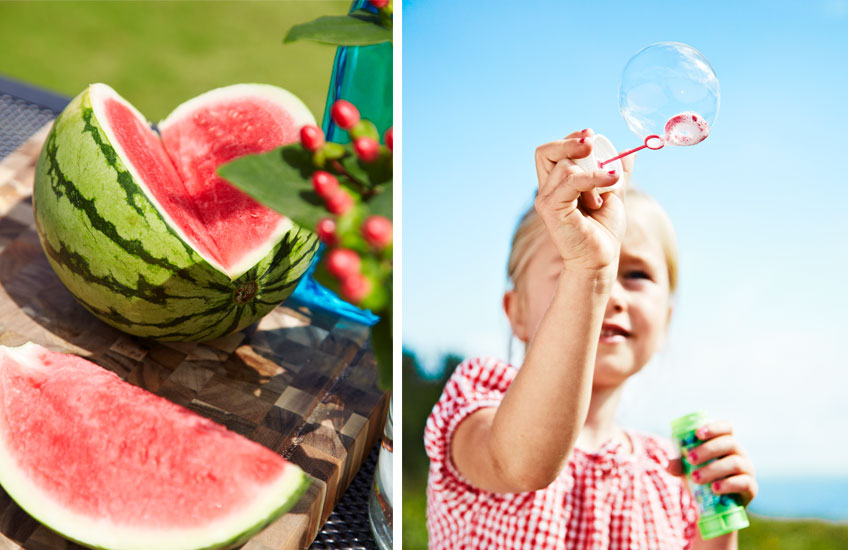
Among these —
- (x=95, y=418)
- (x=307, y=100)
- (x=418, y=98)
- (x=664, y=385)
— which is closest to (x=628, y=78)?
(x=418, y=98)

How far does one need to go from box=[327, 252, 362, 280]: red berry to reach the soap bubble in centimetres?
35

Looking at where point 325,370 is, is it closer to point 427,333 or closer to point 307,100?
point 427,333

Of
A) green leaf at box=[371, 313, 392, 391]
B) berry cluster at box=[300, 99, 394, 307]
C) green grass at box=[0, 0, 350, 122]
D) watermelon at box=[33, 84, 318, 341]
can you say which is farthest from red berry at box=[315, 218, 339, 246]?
green grass at box=[0, 0, 350, 122]

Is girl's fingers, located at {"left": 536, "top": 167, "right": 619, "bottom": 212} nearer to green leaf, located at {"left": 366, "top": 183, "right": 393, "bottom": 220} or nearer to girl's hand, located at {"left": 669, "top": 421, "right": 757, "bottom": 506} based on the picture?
green leaf, located at {"left": 366, "top": 183, "right": 393, "bottom": 220}

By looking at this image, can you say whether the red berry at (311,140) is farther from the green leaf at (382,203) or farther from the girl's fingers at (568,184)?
the girl's fingers at (568,184)

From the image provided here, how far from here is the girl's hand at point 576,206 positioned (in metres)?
0.78

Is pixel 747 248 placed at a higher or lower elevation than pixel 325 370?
higher

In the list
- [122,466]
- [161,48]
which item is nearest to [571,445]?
[122,466]

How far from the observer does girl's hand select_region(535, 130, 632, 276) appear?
777mm

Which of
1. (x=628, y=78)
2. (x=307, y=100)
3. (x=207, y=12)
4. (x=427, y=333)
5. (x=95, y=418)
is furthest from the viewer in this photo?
(x=207, y=12)

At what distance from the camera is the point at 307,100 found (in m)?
2.77

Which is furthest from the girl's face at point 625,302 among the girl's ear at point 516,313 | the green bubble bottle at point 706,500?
the green bubble bottle at point 706,500

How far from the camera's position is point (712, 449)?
1021mm

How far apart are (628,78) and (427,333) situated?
0.42 meters
